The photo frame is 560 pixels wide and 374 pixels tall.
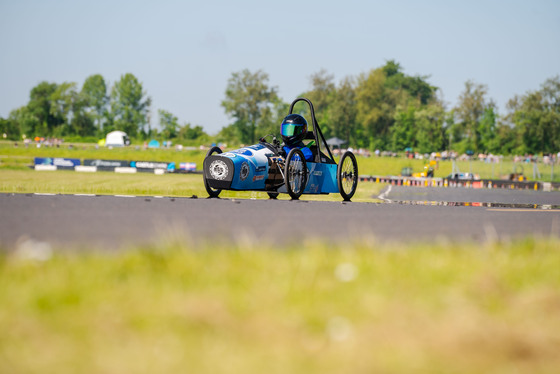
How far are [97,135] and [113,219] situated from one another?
137632 millimetres

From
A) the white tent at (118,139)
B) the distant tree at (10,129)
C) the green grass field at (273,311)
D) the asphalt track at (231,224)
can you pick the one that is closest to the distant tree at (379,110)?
the white tent at (118,139)

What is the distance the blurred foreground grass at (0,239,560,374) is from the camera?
3.05 metres

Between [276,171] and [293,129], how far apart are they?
41.0 inches

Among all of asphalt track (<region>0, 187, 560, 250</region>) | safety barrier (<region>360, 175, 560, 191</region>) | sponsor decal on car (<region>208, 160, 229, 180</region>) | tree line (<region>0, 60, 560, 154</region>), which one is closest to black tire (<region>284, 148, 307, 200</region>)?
sponsor decal on car (<region>208, 160, 229, 180</region>)

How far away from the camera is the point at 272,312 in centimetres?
370

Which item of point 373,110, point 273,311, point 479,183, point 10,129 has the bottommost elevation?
point 479,183

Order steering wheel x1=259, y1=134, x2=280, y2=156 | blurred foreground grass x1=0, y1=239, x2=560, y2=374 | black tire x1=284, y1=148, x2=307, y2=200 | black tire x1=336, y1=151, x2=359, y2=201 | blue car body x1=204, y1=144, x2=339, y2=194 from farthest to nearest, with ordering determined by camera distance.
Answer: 1. black tire x1=336, y1=151, x2=359, y2=201
2. steering wheel x1=259, y1=134, x2=280, y2=156
3. black tire x1=284, y1=148, x2=307, y2=200
4. blue car body x1=204, y1=144, x2=339, y2=194
5. blurred foreground grass x1=0, y1=239, x2=560, y2=374

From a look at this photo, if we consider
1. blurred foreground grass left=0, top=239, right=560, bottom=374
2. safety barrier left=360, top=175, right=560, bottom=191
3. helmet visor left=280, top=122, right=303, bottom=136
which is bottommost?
safety barrier left=360, top=175, right=560, bottom=191

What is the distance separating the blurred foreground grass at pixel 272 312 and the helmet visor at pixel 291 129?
32.0ft

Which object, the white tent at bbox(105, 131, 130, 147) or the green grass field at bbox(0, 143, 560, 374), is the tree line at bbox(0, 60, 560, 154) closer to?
the white tent at bbox(105, 131, 130, 147)

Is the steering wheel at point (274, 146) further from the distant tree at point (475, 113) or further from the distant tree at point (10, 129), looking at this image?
the distant tree at point (10, 129)

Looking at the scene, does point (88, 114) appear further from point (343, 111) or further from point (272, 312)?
point (272, 312)

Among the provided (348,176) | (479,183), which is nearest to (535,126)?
(479,183)

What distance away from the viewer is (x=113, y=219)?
298 inches
